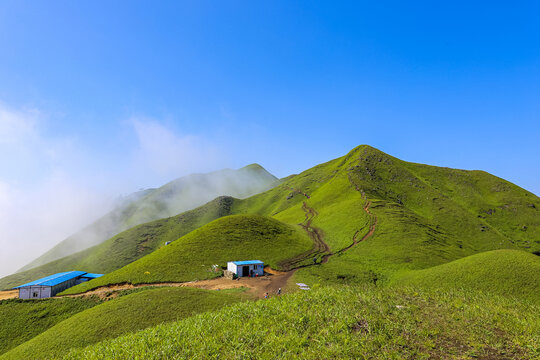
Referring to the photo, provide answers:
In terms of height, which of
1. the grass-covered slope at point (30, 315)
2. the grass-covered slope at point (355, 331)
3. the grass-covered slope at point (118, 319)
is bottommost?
the grass-covered slope at point (30, 315)

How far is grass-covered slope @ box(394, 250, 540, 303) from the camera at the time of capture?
3462cm

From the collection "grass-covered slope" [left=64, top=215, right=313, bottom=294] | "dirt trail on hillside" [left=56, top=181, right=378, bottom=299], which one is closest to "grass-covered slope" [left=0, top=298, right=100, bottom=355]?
"dirt trail on hillside" [left=56, top=181, right=378, bottom=299]

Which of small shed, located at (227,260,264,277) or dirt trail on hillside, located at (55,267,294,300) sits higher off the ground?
small shed, located at (227,260,264,277)

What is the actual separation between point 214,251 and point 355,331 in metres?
50.7

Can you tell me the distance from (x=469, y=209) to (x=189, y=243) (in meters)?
124

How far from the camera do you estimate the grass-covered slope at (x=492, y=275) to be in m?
34.6

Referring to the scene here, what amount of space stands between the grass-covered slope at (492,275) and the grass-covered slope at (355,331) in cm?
2314

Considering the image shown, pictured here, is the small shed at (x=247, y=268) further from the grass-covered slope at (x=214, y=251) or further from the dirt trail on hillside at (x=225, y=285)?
the grass-covered slope at (x=214, y=251)

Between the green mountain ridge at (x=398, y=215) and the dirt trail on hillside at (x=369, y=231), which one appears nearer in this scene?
the green mountain ridge at (x=398, y=215)

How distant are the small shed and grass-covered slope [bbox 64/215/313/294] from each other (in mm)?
4198

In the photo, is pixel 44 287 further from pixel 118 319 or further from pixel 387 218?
pixel 387 218

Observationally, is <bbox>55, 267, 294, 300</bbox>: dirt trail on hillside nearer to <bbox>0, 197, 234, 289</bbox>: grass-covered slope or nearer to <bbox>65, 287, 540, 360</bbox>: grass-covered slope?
<bbox>65, 287, 540, 360</bbox>: grass-covered slope

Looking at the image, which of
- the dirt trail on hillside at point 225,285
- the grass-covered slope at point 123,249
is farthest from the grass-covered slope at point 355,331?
the grass-covered slope at point 123,249

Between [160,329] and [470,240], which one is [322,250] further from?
[470,240]
